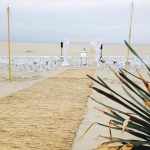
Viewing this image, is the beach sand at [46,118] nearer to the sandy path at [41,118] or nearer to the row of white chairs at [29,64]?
the sandy path at [41,118]

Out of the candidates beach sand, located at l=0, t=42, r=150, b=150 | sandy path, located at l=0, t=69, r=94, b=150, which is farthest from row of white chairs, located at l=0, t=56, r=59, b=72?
sandy path, located at l=0, t=69, r=94, b=150

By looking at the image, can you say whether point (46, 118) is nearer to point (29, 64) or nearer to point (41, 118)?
point (41, 118)

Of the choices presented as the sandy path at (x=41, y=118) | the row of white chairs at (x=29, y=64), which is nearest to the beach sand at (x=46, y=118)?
→ the sandy path at (x=41, y=118)

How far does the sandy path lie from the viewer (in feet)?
17.5

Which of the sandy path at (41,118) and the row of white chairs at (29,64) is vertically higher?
the sandy path at (41,118)

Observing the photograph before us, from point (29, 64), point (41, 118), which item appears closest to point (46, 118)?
point (41, 118)

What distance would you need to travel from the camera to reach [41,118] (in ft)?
22.6

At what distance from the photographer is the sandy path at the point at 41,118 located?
532cm

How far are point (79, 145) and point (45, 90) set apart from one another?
575 cm

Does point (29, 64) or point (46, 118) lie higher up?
point (46, 118)

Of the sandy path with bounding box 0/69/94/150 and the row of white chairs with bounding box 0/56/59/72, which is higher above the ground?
the sandy path with bounding box 0/69/94/150

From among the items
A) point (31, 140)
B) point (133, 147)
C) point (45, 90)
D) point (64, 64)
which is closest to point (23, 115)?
point (31, 140)

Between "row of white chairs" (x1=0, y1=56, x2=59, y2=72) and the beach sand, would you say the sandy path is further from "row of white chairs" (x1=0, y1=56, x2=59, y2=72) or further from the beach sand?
"row of white chairs" (x1=0, y1=56, x2=59, y2=72)

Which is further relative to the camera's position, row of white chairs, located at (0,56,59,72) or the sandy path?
row of white chairs, located at (0,56,59,72)
